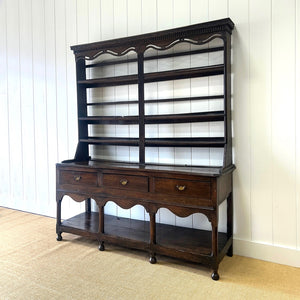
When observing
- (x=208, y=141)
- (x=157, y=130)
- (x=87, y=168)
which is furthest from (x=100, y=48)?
(x=208, y=141)

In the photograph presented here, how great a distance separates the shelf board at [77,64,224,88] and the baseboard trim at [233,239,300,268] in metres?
1.51

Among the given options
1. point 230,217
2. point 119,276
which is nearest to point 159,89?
point 230,217

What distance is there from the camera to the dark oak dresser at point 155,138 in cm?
235

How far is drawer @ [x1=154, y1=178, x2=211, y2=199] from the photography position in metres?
2.23

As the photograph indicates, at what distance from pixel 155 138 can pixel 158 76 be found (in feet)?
2.04

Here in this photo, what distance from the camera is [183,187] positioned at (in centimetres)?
230

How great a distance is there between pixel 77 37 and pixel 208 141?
6.61ft

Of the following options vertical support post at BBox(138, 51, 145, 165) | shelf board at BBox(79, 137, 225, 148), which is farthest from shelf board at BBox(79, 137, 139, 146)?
vertical support post at BBox(138, 51, 145, 165)

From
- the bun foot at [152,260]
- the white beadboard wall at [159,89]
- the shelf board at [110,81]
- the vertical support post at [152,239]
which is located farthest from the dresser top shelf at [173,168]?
the shelf board at [110,81]

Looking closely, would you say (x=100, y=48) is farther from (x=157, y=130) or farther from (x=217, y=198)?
(x=217, y=198)

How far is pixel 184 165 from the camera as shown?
279 centimetres

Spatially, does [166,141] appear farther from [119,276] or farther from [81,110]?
[119,276]

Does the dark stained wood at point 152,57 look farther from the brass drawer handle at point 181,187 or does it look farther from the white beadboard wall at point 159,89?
the brass drawer handle at point 181,187

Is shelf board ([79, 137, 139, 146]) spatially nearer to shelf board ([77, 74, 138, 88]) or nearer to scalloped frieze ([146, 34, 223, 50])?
shelf board ([77, 74, 138, 88])
